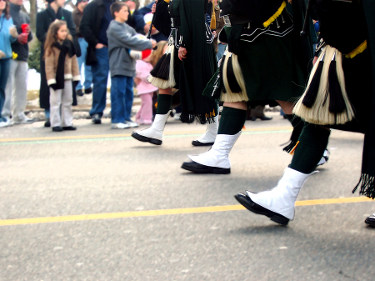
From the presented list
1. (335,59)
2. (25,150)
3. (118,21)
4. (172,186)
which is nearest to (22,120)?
(118,21)

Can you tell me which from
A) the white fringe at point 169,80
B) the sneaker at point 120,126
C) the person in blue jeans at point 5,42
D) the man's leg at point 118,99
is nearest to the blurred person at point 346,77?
the white fringe at point 169,80

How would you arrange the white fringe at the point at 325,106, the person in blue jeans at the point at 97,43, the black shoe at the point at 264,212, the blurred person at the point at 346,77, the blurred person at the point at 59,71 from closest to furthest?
the blurred person at the point at 346,77 → the white fringe at the point at 325,106 → the black shoe at the point at 264,212 → the blurred person at the point at 59,71 → the person in blue jeans at the point at 97,43

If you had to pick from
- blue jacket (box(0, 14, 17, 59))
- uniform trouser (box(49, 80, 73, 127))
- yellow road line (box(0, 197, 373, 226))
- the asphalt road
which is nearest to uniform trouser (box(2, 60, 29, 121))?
blue jacket (box(0, 14, 17, 59))

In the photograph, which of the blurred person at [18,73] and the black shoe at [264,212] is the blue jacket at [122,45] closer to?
the blurred person at [18,73]

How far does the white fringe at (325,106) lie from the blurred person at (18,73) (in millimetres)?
6984

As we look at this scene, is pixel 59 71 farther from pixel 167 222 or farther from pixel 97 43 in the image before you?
pixel 167 222

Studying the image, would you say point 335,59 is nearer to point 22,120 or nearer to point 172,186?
point 172,186

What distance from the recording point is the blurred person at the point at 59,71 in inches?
360

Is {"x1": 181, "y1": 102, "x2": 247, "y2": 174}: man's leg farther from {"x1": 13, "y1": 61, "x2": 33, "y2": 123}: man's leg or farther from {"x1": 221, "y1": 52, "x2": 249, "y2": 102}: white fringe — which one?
{"x1": 13, "y1": 61, "x2": 33, "y2": 123}: man's leg

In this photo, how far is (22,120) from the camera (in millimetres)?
10320

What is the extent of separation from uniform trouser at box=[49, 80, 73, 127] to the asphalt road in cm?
224

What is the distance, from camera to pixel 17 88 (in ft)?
33.9

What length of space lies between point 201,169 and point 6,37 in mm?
5156

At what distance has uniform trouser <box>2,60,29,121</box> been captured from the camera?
10180 mm
